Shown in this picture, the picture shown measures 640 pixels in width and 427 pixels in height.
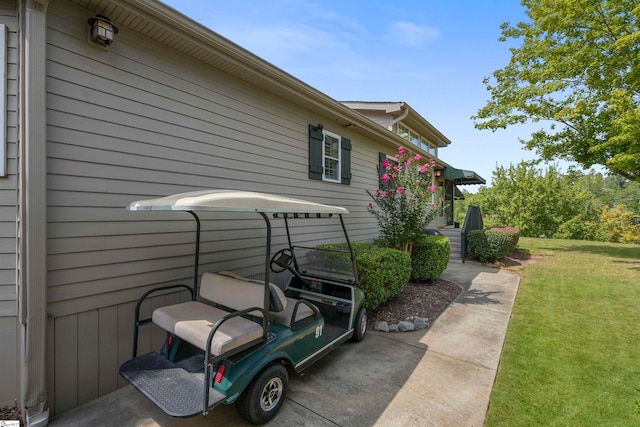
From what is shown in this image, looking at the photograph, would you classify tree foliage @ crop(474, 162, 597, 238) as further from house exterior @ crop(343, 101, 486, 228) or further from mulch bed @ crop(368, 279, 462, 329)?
mulch bed @ crop(368, 279, 462, 329)

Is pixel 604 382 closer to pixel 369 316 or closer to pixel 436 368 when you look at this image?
pixel 436 368

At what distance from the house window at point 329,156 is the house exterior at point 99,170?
166 cm

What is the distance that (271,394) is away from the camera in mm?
2650

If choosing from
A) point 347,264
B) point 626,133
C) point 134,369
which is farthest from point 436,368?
point 626,133

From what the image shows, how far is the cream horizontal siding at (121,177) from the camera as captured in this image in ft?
8.84

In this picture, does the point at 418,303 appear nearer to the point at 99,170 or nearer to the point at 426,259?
the point at 426,259

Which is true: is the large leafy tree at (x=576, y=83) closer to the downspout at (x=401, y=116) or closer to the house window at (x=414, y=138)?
the house window at (x=414, y=138)

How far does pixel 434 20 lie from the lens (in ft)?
23.8

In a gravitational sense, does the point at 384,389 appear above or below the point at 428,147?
below

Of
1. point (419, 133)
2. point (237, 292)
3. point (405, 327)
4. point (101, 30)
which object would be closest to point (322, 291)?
point (405, 327)

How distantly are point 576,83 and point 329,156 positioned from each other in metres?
11.5

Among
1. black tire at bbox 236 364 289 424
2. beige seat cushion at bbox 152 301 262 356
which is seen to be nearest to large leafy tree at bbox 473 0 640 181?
black tire at bbox 236 364 289 424

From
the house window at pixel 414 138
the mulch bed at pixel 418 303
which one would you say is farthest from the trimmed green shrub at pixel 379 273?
the house window at pixel 414 138

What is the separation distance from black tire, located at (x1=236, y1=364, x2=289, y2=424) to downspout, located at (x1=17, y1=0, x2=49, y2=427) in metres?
1.70
